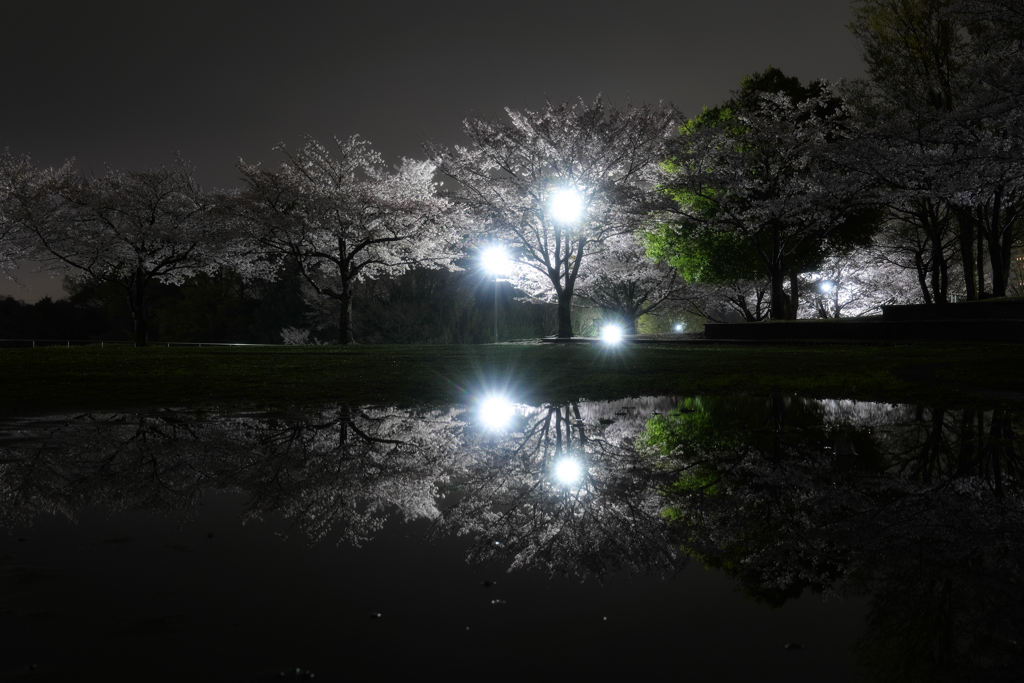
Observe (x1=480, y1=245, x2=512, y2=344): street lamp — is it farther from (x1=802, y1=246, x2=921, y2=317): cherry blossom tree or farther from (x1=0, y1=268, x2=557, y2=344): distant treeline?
(x1=802, y1=246, x2=921, y2=317): cherry blossom tree

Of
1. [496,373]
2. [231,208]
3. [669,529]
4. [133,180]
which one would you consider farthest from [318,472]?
[133,180]

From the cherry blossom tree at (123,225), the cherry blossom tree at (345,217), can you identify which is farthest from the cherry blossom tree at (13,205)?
the cherry blossom tree at (345,217)

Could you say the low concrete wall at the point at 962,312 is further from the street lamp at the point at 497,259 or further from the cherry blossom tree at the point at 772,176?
the street lamp at the point at 497,259

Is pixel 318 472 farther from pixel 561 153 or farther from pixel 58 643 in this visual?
pixel 561 153

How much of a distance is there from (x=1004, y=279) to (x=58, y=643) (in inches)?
1441

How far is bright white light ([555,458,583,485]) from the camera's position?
4.36 meters

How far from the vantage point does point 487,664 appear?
2.04 metres

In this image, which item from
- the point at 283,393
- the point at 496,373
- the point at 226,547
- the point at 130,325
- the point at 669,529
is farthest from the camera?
the point at 130,325

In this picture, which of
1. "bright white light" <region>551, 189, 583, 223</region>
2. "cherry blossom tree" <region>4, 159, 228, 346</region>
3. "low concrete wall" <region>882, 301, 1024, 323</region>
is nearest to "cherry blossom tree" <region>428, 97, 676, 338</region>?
"bright white light" <region>551, 189, 583, 223</region>

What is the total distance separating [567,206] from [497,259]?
6586 mm

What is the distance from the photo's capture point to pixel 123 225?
39.3 m

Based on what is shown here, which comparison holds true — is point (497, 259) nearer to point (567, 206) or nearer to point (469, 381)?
point (567, 206)

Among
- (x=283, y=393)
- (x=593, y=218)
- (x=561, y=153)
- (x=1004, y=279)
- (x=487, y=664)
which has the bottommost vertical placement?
(x=487, y=664)

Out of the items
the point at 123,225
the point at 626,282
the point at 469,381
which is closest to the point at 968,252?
the point at 626,282
